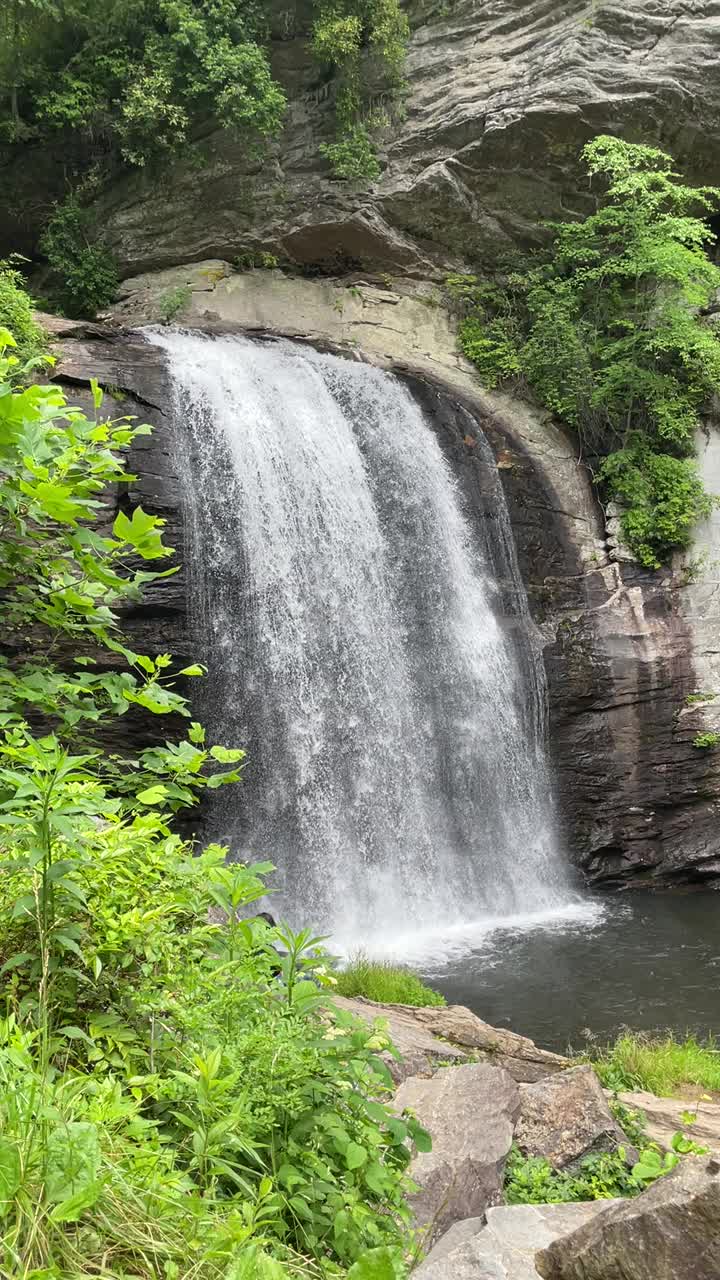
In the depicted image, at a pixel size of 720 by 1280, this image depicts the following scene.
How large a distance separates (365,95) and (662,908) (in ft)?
48.7

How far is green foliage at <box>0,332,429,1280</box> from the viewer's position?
1.67 metres

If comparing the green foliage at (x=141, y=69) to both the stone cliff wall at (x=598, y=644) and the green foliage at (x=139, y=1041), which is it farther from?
the green foliage at (x=139, y=1041)

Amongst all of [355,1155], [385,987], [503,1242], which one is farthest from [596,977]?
[355,1155]

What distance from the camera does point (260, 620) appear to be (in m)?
11.3

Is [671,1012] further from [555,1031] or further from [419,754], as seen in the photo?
[419,754]

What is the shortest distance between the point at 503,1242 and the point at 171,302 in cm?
1606

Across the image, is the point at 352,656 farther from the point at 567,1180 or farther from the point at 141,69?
the point at 141,69

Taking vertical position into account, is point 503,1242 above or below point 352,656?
below

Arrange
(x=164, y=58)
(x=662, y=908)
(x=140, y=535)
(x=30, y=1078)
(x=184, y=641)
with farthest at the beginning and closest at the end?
(x=164, y=58), (x=662, y=908), (x=184, y=641), (x=140, y=535), (x=30, y=1078)

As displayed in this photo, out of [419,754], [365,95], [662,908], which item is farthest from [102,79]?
[662,908]

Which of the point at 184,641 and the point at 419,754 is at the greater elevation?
the point at 184,641

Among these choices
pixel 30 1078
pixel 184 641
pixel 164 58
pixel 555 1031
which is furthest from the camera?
pixel 164 58

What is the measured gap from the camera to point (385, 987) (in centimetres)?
720

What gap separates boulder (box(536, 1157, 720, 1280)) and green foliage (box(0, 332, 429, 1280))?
1.44ft
